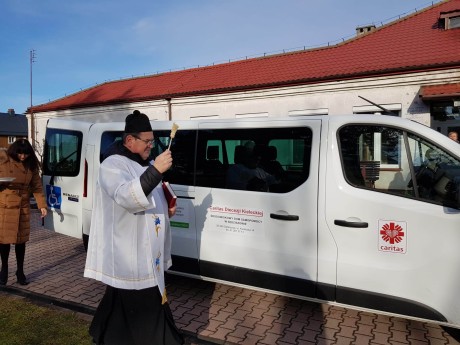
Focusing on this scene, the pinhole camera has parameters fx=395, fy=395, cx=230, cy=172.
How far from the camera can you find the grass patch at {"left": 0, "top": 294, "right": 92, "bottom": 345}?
352 cm

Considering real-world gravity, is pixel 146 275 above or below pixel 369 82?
below

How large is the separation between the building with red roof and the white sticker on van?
7149 millimetres

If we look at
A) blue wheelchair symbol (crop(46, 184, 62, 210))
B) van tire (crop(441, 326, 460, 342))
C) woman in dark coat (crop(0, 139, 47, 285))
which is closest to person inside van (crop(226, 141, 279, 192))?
van tire (crop(441, 326, 460, 342))

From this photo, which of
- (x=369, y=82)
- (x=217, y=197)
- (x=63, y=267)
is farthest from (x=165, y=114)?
(x=217, y=197)

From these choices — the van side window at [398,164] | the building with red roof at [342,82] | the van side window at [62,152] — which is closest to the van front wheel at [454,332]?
the van side window at [398,164]

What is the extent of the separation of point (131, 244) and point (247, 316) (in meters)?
2.14

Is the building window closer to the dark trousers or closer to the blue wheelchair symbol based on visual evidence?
the blue wheelchair symbol

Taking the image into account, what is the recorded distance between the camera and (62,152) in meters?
5.80

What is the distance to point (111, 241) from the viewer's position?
2.45 m

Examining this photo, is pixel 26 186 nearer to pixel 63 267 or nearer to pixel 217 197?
pixel 63 267

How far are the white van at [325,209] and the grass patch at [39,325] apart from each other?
1.24m

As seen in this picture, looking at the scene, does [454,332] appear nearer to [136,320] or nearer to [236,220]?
[236,220]

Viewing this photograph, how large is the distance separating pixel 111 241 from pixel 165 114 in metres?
17.2

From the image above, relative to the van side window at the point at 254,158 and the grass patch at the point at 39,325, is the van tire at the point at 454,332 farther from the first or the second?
the grass patch at the point at 39,325
